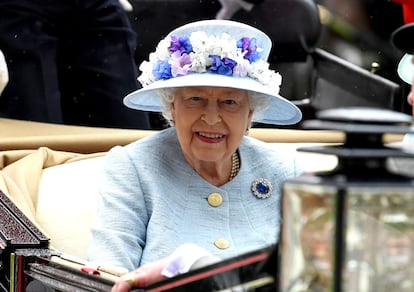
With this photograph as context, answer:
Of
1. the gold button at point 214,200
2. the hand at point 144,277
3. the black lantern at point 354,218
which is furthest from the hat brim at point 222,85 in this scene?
the black lantern at point 354,218

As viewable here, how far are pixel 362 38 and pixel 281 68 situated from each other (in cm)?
35

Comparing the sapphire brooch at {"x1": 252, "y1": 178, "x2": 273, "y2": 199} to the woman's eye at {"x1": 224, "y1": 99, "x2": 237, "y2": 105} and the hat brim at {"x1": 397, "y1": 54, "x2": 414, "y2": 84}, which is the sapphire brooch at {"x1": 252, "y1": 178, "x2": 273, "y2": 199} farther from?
the hat brim at {"x1": 397, "y1": 54, "x2": 414, "y2": 84}

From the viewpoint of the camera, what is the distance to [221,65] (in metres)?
2.68

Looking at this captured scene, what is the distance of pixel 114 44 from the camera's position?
4133 mm

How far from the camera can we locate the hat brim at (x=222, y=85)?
2.65m

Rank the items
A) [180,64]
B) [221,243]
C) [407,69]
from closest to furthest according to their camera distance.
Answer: [221,243]
[180,64]
[407,69]

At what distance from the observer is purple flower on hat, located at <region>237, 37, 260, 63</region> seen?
2738 mm

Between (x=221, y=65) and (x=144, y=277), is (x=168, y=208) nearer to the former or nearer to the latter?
(x=221, y=65)

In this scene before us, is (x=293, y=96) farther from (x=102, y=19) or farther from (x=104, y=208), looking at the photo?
(x=104, y=208)

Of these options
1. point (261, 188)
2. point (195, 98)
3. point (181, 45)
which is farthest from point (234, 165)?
point (181, 45)

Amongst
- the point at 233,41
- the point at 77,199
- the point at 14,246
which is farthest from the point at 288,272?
the point at 77,199

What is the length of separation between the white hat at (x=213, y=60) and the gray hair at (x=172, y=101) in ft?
0.07

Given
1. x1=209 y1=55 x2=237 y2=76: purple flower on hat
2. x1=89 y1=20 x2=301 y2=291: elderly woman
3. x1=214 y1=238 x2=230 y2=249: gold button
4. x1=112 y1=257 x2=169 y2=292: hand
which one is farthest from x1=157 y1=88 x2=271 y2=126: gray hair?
x1=112 y1=257 x2=169 y2=292: hand

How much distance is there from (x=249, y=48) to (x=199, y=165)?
0.29 m
